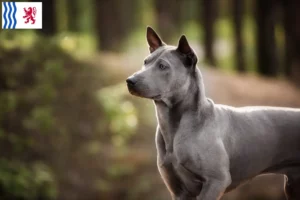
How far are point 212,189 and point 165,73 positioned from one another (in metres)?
0.77

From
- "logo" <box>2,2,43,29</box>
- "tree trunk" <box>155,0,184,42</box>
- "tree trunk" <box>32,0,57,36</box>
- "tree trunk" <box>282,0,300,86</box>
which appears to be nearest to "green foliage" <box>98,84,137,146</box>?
"tree trunk" <box>32,0,57,36</box>

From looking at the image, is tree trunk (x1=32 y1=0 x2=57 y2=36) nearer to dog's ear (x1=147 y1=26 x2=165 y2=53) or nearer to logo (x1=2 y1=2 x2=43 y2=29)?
logo (x1=2 y1=2 x2=43 y2=29)

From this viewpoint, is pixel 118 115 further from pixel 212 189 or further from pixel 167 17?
pixel 167 17

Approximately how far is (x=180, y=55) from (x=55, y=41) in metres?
7.13

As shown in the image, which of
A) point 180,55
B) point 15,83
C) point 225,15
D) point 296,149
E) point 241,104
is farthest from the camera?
point 225,15

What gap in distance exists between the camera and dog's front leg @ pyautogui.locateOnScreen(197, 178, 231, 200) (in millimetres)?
3883

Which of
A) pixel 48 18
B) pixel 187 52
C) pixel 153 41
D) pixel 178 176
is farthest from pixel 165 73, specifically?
pixel 48 18

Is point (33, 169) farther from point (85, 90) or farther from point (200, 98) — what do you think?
point (200, 98)

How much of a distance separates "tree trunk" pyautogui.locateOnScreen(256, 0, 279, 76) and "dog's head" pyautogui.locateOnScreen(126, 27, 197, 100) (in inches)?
486

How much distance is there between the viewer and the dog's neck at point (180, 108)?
397 centimetres

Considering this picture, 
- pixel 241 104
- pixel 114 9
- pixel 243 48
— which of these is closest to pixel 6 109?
pixel 241 104

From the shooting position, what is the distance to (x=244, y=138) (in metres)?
4.15

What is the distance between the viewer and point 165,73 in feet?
12.7

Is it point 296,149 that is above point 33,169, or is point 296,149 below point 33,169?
above
